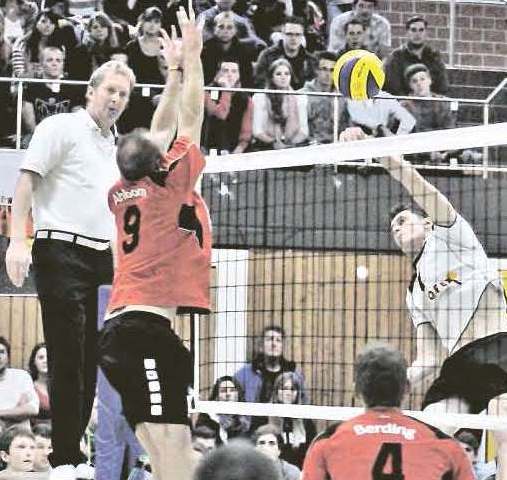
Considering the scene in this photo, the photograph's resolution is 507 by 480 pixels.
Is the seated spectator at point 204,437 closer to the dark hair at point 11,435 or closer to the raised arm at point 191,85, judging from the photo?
the dark hair at point 11,435

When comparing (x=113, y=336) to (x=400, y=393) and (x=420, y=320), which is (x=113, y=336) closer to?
(x=400, y=393)

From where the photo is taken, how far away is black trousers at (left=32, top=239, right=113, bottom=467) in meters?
6.89

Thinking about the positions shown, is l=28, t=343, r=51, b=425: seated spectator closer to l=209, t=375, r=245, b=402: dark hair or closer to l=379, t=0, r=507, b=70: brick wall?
l=209, t=375, r=245, b=402: dark hair

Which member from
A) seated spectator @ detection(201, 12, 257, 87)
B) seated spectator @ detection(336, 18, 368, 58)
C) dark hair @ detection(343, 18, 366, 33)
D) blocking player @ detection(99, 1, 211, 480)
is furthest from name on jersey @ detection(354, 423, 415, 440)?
dark hair @ detection(343, 18, 366, 33)

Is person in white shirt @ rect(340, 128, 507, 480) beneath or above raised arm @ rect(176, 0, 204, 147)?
beneath

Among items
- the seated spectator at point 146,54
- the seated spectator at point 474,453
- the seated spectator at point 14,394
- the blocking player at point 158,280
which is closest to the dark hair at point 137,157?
the blocking player at point 158,280

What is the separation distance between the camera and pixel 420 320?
331 inches

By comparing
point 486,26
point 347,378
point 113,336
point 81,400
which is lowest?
point 347,378

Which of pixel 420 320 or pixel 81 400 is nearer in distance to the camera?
pixel 81 400

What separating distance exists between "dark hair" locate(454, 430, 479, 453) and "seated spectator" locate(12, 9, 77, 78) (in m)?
6.45

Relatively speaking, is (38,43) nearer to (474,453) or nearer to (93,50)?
(93,50)

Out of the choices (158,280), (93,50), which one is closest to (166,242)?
(158,280)

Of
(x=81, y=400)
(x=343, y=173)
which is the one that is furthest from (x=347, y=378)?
(x=81, y=400)

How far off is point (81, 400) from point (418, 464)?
2.45 metres
